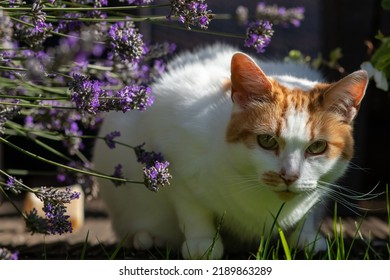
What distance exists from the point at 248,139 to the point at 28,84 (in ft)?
1.90

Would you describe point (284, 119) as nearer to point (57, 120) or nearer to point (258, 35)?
point (258, 35)

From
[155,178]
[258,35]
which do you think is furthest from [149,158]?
[258,35]

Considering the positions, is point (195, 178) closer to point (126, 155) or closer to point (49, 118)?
point (126, 155)

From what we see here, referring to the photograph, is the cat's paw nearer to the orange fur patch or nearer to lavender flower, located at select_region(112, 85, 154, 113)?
the orange fur patch

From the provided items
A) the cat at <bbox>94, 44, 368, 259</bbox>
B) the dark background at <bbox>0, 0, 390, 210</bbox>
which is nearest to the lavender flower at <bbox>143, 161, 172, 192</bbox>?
the cat at <bbox>94, 44, 368, 259</bbox>

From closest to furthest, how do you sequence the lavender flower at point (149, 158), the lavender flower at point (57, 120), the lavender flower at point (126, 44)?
the lavender flower at point (126, 44)
the lavender flower at point (149, 158)
the lavender flower at point (57, 120)

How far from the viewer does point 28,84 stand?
5.86 feet

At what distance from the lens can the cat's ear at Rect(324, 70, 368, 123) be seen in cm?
166

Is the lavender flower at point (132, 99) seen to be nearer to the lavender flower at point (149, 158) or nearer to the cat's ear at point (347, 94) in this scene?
the lavender flower at point (149, 158)

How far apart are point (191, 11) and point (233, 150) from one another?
0.39 metres

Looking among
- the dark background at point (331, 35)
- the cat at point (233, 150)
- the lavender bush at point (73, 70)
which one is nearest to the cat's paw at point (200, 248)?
the cat at point (233, 150)

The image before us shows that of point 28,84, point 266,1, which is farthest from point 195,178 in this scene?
point 266,1

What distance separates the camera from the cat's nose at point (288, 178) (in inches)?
63.1

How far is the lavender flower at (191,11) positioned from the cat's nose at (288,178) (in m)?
0.39
